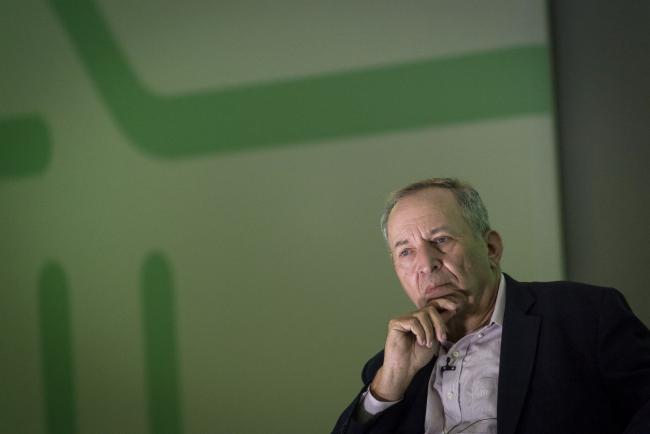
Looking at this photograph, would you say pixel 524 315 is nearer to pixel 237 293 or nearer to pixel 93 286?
pixel 237 293

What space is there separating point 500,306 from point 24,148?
93.5 inches

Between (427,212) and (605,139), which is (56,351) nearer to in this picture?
(427,212)

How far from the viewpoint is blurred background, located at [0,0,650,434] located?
275 centimetres

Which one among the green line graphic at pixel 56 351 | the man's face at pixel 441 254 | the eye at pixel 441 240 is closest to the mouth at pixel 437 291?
the man's face at pixel 441 254

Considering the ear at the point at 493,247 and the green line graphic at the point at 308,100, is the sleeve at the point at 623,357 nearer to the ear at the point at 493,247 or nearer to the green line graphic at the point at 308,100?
the ear at the point at 493,247

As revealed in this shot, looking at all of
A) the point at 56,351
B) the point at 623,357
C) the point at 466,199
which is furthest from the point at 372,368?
the point at 56,351

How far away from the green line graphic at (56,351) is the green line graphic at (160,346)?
1.21ft

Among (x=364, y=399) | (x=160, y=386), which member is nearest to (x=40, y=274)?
(x=160, y=386)

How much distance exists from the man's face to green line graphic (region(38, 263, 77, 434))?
1.84 meters

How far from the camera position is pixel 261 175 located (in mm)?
3008

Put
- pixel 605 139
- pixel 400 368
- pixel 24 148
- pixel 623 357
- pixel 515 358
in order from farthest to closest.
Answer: pixel 24 148
pixel 605 139
pixel 400 368
pixel 515 358
pixel 623 357

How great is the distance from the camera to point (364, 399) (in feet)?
6.16

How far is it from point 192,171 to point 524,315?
69.5 inches

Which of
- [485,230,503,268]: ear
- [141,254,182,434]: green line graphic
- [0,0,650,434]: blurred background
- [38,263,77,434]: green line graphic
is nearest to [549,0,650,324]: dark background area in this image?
[0,0,650,434]: blurred background
